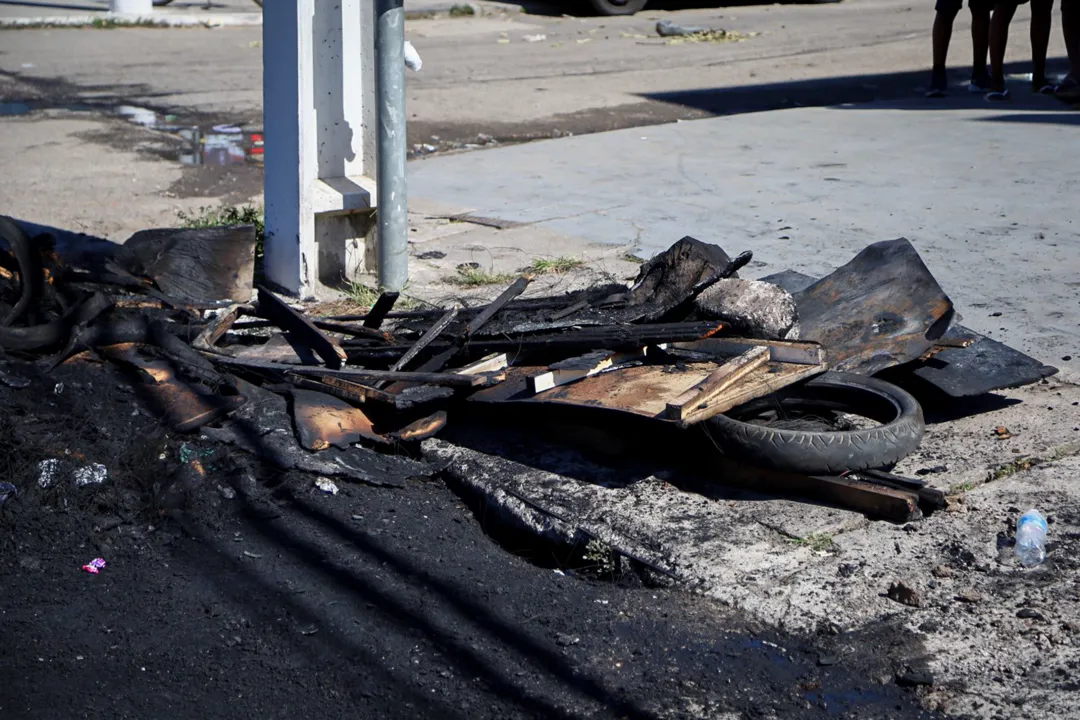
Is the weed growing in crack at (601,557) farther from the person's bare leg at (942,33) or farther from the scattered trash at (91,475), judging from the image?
the person's bare leg at (942,33)

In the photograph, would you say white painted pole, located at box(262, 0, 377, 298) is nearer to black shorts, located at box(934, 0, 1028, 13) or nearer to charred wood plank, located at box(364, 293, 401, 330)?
charred wood plank, located at box(364, 293, 401, 330)

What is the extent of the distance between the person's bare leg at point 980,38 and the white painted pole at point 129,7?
13.8 m

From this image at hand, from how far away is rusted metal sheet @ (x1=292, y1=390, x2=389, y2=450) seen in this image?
434 centimetres

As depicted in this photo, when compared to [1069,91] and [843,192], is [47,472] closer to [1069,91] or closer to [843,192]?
[843,192]

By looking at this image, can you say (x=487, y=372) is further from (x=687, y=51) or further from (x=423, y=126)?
(x=687, y=51)

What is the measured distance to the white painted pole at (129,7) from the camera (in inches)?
766

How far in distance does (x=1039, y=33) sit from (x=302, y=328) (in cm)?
957

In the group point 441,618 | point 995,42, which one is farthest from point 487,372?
point 995,42

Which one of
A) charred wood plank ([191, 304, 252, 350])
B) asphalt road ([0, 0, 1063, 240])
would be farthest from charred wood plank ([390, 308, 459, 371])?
asphalt road ([0, 0, 1063, 240])

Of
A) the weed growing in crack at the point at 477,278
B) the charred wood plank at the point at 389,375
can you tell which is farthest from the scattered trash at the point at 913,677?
the weed growing in crack at the point at 477,278

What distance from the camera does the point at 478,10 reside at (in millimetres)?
20938

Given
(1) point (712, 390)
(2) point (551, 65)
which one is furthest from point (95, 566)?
(2) point (551, 65)

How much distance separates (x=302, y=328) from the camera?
5.16 metres

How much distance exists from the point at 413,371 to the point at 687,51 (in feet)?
41.8
